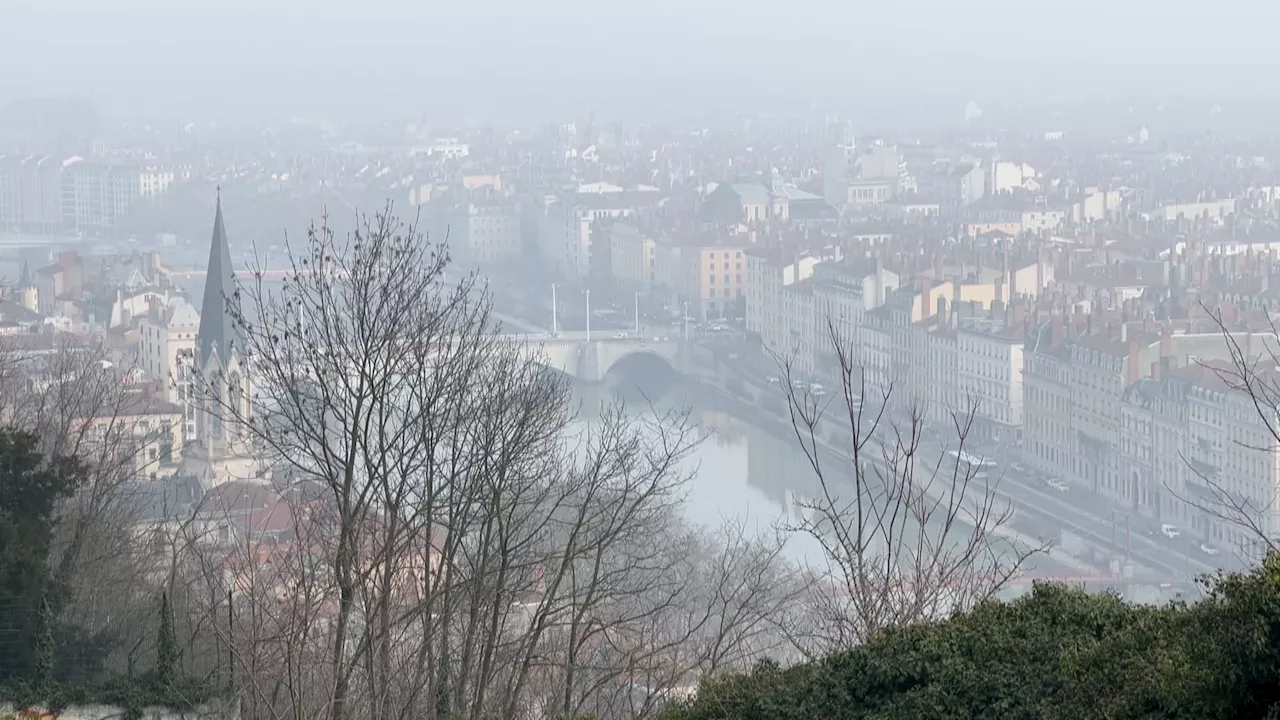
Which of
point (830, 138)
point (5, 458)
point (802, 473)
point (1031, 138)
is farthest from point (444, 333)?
point (830, 138)

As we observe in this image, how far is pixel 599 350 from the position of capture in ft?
52.1

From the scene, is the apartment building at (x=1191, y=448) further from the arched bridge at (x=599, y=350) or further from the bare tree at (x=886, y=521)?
the arched bridge at (x=599, y=350)

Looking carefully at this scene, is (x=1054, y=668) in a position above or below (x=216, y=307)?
above

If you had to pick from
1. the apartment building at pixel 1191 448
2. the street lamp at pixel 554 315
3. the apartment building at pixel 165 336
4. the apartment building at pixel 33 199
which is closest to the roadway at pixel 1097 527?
the apartment building at pixel 1191 448

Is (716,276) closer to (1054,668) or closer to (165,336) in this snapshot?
(165,336)

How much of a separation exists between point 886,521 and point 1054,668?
337 inches

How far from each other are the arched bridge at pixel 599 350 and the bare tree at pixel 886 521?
174 cm

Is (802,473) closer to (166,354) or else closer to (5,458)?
(166,354)

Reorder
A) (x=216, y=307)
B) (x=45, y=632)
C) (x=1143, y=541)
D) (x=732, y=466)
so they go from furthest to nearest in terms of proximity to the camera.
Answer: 1. (x=732, y=466)
2. (x=216, y=307)
3. (x=1143, y=541)
4. (x=45, y=632)

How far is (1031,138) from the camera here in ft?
119

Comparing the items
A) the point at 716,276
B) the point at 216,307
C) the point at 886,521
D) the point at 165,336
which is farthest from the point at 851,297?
the point at 216,307

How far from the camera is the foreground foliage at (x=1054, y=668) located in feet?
4.40

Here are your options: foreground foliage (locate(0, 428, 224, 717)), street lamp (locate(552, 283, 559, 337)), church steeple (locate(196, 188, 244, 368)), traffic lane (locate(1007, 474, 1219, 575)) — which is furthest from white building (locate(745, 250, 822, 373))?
foreground foliage (locate(0, 428, 224, 717))

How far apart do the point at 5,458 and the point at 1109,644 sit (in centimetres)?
209
